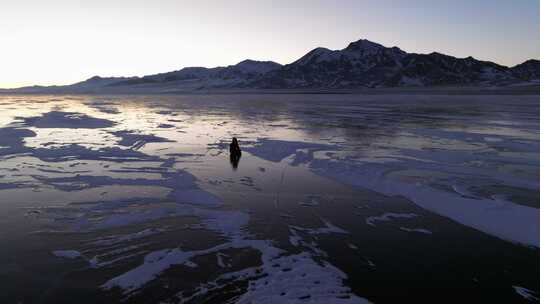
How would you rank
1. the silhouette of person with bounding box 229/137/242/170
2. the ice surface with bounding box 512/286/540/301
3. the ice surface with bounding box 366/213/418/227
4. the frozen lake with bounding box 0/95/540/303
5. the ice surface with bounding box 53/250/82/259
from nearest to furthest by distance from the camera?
the ice surface with bounding box 512/286/540/301 → the frozen lake with bounding box 0/95/540/303 → the ice surface with bounding box 53/250/82/259 → the ice surface with bounding box 366/213/418/227 → the silhouette of person with bounding box 229/137/242/170

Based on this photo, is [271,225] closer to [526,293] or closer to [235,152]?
[526,293]

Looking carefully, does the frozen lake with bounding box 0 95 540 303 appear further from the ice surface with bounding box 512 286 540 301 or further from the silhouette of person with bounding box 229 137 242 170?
the silhouette of person with bounding box 229 137 242 170

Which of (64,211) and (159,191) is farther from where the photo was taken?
(159,191)

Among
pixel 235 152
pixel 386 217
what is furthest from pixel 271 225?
pixel 235 152

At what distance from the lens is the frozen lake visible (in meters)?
6.12

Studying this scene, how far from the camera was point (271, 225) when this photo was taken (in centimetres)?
876

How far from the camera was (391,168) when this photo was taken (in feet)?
45.5

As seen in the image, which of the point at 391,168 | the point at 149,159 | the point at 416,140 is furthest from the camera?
the point at 416,140

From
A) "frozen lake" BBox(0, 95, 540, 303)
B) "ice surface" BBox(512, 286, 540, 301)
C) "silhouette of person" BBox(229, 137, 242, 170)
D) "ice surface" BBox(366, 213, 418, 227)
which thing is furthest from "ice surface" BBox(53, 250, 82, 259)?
"silhouette of person" BBox(229, 137, 242, 170)

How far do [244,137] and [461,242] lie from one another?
15276 mm

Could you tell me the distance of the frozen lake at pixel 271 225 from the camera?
6.12 m

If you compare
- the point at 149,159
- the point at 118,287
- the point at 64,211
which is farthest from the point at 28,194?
the point at 118,287

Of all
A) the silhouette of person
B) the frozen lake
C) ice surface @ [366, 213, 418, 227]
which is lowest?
ice surface @ [366, 213, 418, 227]

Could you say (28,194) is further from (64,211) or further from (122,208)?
(122,208)
